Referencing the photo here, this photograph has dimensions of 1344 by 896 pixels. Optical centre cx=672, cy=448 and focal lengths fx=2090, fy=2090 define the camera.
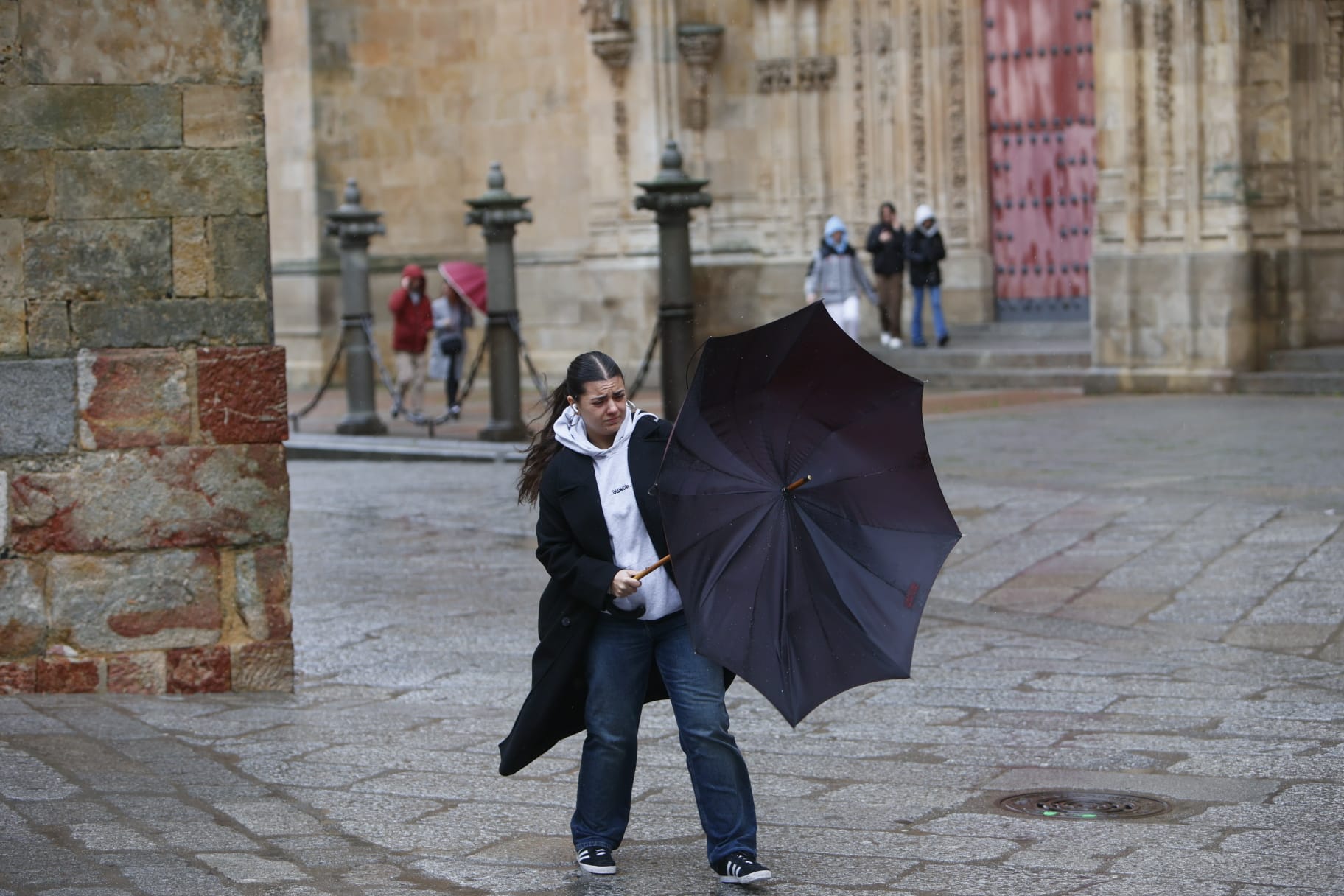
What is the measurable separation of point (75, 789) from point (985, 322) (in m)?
15.5

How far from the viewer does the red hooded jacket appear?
19.2m

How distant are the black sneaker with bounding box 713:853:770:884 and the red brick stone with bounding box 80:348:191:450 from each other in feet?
10.9

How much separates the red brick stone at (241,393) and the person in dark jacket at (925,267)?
1249 cm

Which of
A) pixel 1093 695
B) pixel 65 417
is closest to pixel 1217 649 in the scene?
pixel 1093 695

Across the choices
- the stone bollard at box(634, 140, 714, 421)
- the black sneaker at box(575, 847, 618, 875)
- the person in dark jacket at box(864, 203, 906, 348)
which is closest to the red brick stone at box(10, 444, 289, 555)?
the black sneaker at box(575, 847, 618, 875)

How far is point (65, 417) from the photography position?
761 centimetres

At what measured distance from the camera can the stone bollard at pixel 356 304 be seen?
59.4 feet

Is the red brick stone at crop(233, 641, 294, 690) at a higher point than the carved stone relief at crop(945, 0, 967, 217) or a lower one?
lower

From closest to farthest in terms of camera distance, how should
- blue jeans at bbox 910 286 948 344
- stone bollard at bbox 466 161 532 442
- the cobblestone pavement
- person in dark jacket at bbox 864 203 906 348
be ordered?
the cobblestone pavement, stone bollard at bbox 466 161 532 442, person in dark jacket at bbox 864 203 906 348, blue jeans at bbox 910 286 948 344

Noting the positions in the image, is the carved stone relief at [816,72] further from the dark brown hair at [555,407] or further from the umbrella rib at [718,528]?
the umbrella rib at [718,528]

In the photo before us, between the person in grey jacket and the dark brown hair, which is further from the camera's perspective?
the person in grey jacket

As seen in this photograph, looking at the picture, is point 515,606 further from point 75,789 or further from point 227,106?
point 75,789

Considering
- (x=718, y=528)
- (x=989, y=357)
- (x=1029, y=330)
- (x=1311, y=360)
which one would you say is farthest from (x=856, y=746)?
(x=1029, y=330)

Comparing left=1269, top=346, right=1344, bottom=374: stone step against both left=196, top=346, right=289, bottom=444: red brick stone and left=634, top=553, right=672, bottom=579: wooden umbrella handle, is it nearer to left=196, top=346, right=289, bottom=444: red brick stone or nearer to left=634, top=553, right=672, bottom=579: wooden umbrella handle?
left=196, top=346, right=289, bottom=444: red brick stone
